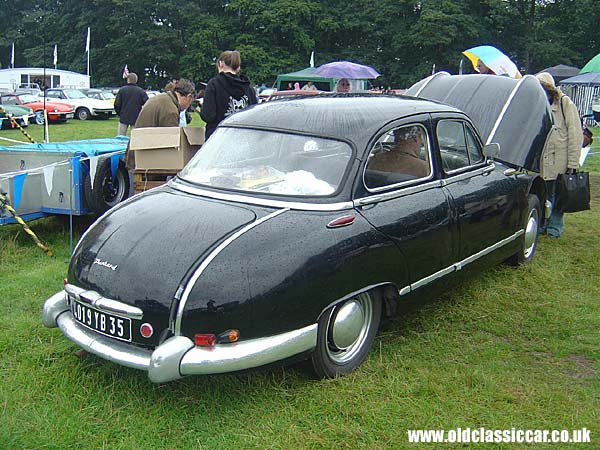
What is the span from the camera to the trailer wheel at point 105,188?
6.41 m

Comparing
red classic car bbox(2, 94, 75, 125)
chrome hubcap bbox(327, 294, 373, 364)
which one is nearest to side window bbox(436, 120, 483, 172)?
chrome hubcap bbox(327, 294, 373, 364)

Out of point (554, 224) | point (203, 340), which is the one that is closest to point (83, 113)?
point (554, 224)

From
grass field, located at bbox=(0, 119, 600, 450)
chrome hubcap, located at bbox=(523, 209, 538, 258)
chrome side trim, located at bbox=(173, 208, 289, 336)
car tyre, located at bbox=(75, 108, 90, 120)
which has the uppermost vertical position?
chrome side trim, located at bbox=(173, 208, 289, 336)

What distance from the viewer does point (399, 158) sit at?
14.0ft

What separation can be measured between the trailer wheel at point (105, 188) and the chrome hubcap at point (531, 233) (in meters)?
4.25

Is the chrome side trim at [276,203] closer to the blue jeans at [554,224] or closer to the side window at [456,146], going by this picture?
the side window at [456,146]

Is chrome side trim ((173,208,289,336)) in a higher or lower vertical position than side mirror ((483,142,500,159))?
lower

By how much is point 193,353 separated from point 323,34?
176ft

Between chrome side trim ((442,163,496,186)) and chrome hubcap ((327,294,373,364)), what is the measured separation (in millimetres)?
1220

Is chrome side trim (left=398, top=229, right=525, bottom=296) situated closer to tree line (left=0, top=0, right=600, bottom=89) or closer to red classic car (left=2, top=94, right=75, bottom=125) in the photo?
red classic car (left=2, top=94, right=75, bottom=125)

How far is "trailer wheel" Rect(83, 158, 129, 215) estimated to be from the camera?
21.0 ft

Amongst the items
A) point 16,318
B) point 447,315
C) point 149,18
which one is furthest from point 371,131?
point 149,18

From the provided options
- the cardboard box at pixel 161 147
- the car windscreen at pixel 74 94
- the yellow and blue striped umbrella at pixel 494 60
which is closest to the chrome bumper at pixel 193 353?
the cardboard box at pixel 161 147

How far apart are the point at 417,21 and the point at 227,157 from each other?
165 ft
